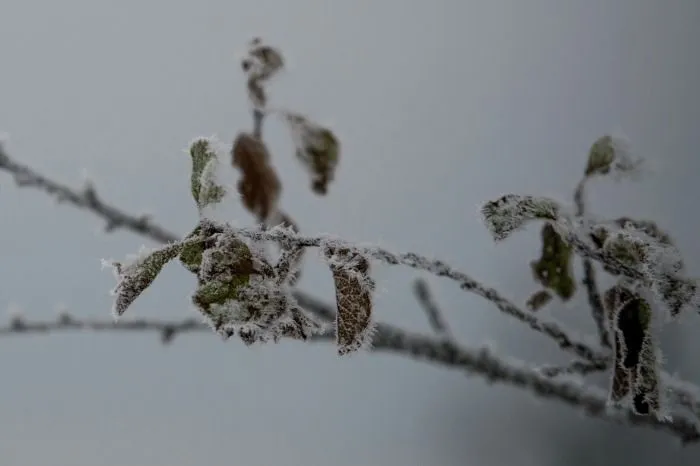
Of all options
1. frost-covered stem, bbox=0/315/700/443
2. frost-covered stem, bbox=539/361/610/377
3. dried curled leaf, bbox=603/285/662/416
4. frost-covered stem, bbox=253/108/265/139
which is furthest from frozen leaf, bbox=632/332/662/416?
frost-covered stem, bbox=253/108/265/139

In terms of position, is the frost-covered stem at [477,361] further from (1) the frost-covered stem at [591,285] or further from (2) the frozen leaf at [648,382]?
(2) the frozen leaf at [648,382]

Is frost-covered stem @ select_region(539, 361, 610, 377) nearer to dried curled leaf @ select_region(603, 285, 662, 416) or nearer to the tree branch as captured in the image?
the tree branch

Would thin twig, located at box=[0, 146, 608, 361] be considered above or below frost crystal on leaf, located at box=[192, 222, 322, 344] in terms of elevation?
above

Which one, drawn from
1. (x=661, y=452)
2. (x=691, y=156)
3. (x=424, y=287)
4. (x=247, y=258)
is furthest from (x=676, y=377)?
(x=691, y=156)

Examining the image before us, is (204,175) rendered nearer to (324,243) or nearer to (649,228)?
(324,243)

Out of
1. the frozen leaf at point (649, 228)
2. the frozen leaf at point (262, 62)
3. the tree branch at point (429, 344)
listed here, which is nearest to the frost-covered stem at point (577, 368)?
the tree branch at point (429, 344)

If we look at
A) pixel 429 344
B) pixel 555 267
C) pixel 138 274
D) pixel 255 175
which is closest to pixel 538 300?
pixel 555 267
